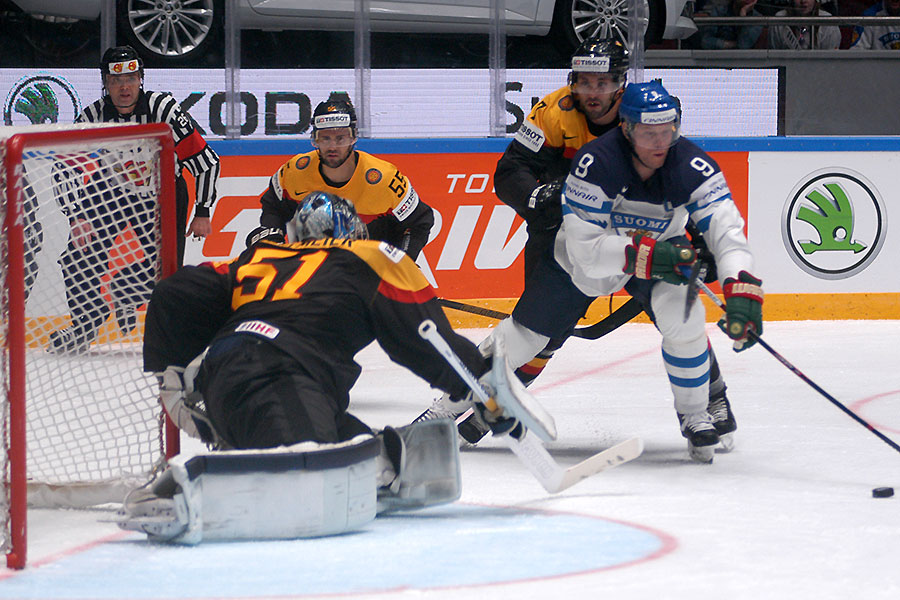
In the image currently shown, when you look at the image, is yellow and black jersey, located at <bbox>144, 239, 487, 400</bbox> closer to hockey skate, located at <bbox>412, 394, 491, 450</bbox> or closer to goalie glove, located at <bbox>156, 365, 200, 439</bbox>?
goalie glove, located at <bbox>156, 365, 200, 439</bbox>

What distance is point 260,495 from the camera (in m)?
2.45

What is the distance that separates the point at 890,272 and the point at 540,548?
4.07 metres

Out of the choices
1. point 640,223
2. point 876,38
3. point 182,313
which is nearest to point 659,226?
point 640,223

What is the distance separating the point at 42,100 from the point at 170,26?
1.09 meters

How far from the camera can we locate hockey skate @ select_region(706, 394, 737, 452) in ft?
11.8

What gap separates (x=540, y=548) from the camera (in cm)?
248

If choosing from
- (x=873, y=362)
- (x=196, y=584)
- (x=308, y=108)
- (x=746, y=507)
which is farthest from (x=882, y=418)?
(x=308, y=108)

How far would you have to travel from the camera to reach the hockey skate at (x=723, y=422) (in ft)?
11.8

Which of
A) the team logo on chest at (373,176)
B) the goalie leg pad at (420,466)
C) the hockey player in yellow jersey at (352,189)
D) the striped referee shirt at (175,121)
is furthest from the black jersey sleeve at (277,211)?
the goalie leg pad at (420,466)

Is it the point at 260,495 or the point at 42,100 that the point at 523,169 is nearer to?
the point at 260,495

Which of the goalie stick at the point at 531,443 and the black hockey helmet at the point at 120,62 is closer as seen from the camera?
the goalie stick at the point at 531,443

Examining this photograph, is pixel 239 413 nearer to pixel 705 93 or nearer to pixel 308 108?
pixel 308 108

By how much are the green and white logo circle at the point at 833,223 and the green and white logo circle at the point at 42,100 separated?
3300 millimetres

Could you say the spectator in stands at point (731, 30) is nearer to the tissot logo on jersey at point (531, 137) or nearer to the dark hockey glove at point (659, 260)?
the tissot logo on jersey at point (531, 137)
